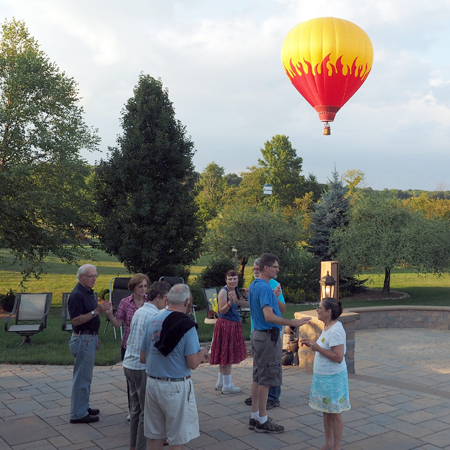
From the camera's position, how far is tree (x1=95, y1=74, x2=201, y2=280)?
2009 centimetres

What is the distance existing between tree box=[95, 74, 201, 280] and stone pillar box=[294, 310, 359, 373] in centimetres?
1195

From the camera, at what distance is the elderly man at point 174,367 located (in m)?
3.99

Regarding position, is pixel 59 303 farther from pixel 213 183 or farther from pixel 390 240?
pixel 213 183

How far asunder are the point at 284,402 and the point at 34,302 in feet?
23.7

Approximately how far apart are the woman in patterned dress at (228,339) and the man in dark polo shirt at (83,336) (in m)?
1.84

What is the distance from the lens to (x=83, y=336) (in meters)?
5.85

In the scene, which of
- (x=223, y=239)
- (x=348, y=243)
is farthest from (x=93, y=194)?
(x=348, y=243)

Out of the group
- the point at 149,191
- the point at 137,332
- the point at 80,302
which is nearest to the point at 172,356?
the point at 137,332

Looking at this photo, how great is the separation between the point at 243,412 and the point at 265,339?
116cm

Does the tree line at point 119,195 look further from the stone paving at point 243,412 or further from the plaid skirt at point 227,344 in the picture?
the plaid skirt at point 227,344

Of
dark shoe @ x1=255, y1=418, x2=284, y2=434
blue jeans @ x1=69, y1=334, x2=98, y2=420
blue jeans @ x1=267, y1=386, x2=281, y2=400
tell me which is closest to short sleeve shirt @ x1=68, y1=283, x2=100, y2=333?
blue jeans @ x1=69, y1=334, x2=98, y2=420

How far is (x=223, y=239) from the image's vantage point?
1110 inches

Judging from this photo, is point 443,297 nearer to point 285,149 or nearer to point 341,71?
point 341,71

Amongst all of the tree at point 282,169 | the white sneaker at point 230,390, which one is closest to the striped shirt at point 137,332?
the white sneaker at point 230,390
